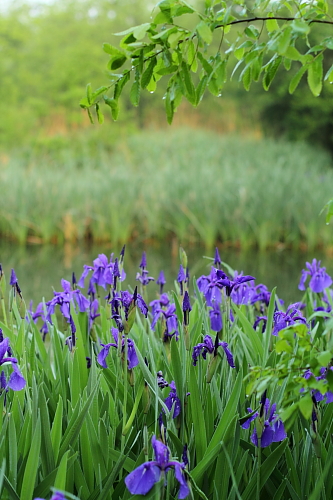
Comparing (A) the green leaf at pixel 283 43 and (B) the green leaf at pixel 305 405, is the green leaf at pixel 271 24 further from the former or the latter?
(B) the green leaf at pixel 305 405

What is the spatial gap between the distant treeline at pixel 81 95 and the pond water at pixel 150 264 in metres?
8.11

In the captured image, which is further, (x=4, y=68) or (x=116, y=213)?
(x=4, y=68)

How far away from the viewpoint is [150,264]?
225 inches

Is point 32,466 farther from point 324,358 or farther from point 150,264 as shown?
point 150,264

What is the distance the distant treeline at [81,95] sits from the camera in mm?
15328

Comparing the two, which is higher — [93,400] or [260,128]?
[260,128]

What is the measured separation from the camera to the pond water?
14.9 ft

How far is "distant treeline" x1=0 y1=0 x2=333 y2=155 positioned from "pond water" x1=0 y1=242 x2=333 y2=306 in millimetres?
8111

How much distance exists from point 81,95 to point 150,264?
12.9 metres

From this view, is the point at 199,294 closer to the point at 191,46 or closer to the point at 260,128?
the point at 191,46

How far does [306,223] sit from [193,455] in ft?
20.4

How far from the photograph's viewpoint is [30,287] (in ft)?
14.4

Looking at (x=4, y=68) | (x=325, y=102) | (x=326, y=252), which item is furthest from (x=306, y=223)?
(x=4, y=68)

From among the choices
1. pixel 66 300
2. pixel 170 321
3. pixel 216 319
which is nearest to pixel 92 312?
pixel 66 300
